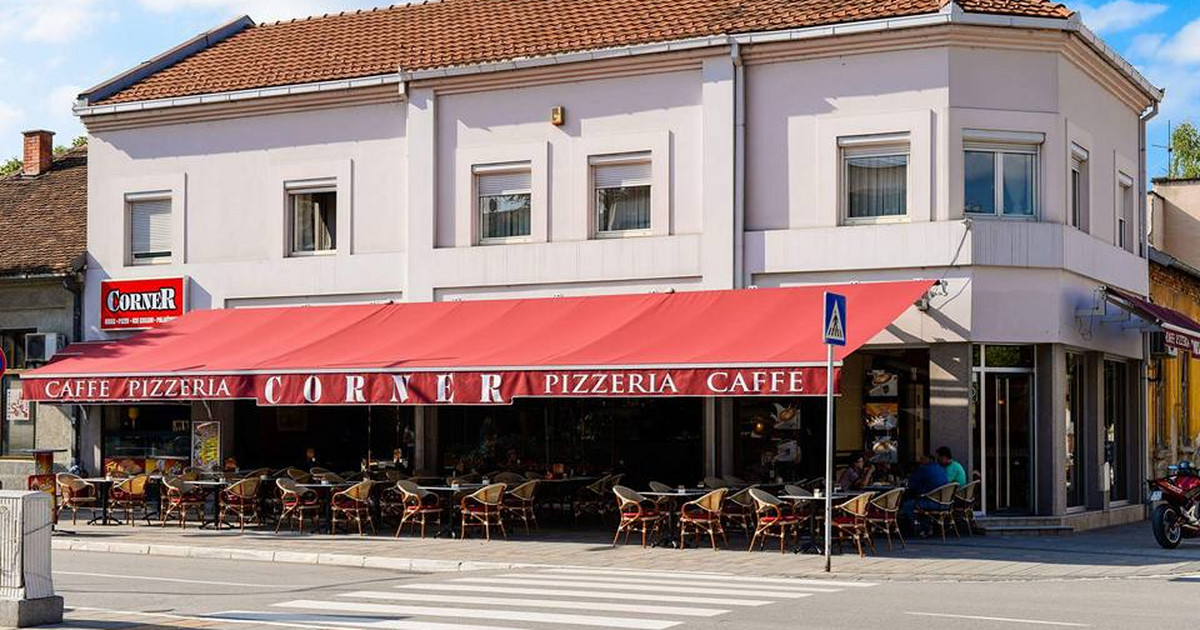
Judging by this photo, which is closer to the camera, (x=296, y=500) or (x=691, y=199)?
(x=296, y=500)

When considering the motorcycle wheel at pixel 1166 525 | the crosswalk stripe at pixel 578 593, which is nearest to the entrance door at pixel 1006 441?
the motorcycle wheel at pixel 1166 525

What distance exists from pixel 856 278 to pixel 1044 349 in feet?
9.70

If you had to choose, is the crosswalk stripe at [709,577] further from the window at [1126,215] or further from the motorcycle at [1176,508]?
the window at [1126,215]

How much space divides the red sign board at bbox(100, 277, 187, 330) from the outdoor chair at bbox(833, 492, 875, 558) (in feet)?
43.8

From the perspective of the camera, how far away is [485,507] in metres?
21.8

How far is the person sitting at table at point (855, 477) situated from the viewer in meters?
21.2

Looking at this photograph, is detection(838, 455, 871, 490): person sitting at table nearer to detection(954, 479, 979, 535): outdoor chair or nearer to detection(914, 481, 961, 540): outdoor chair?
detection(914, 481, 961, 540): outdoor chair

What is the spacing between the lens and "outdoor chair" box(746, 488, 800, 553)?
19672 mm

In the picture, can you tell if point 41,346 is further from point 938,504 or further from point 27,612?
point 27,612

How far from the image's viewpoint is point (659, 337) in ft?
69.8

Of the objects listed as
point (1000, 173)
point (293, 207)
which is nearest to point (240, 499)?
point (293, 207)

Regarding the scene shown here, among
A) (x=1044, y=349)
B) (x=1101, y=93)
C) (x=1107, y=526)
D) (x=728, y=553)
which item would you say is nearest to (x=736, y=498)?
(x=728, y=553)

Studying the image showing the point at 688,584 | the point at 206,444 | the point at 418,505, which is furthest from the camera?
the point at 206,444

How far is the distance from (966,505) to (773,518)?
3392mm
